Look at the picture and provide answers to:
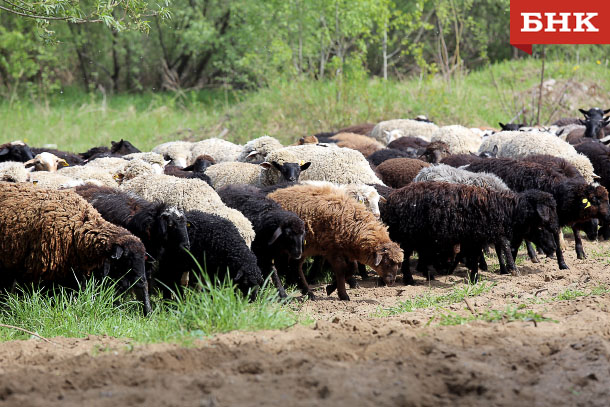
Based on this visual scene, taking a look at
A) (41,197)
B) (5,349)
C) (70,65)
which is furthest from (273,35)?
(5,349)

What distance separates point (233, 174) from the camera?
34.1ft

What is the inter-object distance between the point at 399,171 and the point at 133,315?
539 cm

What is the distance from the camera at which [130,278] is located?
6938 mm

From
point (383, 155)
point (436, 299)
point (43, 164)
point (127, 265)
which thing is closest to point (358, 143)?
point (383, 155)

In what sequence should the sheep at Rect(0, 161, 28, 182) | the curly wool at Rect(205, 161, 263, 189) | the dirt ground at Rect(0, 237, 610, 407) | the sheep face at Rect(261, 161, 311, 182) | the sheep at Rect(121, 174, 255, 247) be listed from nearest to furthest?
the dirt ground at Rect(0, 237, 610, 407) → the sheep at Rect(121, 174, 255, 247) → the sheep at Rect(0, 161, 28, 182) → the sheep face at Rect(261, 161, 311, 182) → the curly wool at Rect(205, 161, 263, 189)

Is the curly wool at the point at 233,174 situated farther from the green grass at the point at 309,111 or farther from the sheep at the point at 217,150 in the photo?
the green grass at the point at 309,111

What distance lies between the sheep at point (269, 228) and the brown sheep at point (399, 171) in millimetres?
2978

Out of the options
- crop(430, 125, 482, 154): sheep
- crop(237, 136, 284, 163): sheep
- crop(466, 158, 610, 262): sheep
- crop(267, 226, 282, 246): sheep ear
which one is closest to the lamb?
crop(237, 136, 284, 163): sheep

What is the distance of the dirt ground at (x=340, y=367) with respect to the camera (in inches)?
141

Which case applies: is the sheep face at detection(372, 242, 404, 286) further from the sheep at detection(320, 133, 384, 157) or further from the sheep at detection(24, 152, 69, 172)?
the sheep at detection(24, 152, 69, 172)

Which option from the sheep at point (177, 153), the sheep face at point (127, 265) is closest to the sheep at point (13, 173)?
the sheep at point (177, 153)

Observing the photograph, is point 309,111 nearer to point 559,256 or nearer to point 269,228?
point 559,256

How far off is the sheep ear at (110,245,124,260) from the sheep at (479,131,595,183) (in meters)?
7.34

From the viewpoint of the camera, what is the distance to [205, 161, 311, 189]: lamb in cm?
1014
